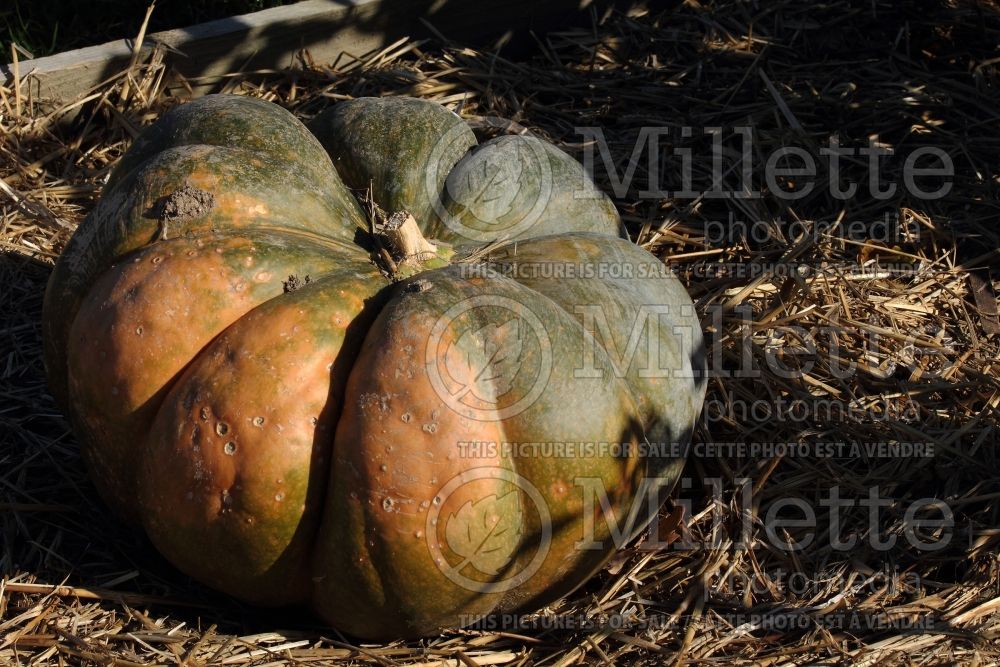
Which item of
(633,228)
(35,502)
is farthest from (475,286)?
(633,228)

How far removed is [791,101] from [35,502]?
3.84 meters

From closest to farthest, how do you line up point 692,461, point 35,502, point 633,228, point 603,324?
1. point 603,324
2. point 35,502
3. point 692,461
4. point 633,228

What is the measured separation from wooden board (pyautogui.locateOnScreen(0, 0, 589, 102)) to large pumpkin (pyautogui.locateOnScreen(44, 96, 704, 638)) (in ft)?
7.00

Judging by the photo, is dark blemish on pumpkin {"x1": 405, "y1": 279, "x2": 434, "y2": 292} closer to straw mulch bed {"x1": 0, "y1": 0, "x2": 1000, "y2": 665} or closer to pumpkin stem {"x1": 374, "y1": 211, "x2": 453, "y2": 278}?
pumpkin stem {"x1": 374, "y1": 211, "x2": 453, "y2": 278}

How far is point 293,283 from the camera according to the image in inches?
116

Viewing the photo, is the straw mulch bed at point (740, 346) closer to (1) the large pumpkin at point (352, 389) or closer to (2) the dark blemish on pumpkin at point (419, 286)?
(1) the large pumpkin at point (352, 389)

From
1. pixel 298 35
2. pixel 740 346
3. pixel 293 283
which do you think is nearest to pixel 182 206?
pixel 293 283

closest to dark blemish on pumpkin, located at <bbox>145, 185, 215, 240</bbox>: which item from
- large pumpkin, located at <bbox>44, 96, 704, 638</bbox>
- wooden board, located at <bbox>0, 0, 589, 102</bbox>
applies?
large pumpkin, located at <bbox>44, 96, 704, 638</bbox>

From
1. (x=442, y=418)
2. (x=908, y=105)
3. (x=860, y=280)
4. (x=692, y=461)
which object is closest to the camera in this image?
(x=442, y=418)

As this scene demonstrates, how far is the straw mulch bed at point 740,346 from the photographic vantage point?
3.20 m

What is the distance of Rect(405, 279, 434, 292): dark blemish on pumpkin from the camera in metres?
2.89

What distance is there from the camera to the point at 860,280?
178 inches

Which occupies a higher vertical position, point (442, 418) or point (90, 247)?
point (90, 247)

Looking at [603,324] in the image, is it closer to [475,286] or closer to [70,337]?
[475,286]
